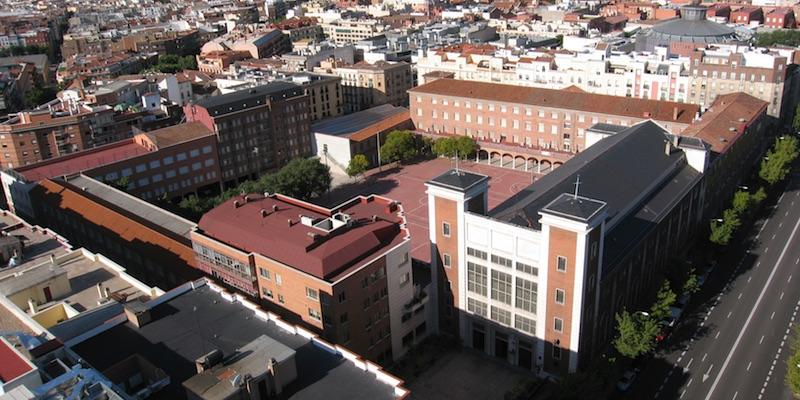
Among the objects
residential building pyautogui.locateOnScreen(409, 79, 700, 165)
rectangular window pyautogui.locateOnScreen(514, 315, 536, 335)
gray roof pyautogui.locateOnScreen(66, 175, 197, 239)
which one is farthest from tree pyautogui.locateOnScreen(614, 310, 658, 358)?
residential building pyautogui.locateOnScreen(409, 79, 700, 165)

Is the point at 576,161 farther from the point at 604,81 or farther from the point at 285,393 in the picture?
the point at 604,81

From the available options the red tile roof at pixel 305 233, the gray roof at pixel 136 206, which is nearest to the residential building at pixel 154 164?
the gray roof at pixel 136 206

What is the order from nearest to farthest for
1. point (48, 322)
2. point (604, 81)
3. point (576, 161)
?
point (48, 322)
point (576, 161)
point (604, 81)

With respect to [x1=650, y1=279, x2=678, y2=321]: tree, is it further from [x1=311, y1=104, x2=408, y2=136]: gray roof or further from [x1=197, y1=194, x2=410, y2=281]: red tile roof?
[x1=311, y1=104, x2=408, y2=136]: gray roof

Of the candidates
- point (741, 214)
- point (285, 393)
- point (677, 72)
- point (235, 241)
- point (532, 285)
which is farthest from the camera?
point (677, 72)

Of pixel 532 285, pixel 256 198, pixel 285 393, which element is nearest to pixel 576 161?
pixel 532 285

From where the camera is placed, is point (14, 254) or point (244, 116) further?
point (244, 116)

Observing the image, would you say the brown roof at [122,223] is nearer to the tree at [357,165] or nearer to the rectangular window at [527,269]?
the rectangular window at [527,269]
